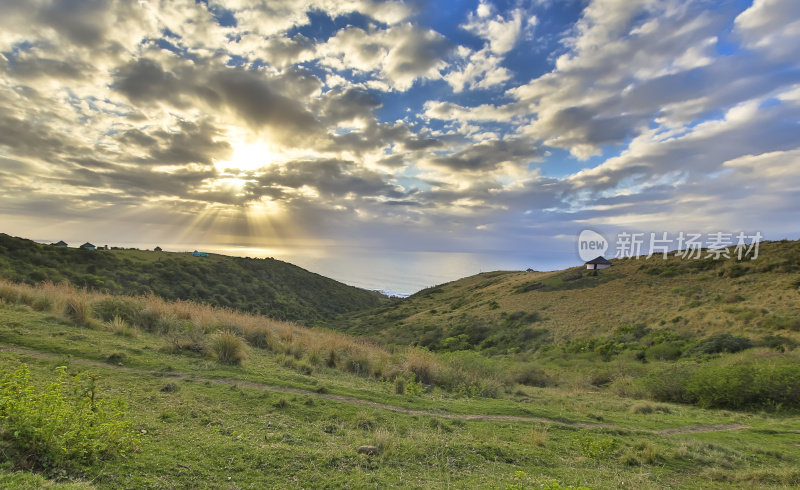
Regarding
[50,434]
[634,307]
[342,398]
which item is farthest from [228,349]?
[634,307]

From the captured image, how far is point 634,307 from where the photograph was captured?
1452 inches

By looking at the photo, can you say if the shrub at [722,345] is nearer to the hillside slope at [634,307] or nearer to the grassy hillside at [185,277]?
the hillside slope at [634,307]

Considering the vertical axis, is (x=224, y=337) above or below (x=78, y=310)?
below

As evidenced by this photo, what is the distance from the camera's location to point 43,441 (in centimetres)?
374

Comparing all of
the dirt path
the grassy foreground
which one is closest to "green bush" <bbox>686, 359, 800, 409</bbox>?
the grassy foreground

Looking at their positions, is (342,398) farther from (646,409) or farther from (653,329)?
(653,329)

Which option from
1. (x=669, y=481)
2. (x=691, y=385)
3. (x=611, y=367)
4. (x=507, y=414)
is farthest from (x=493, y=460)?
(x=611, y=367)

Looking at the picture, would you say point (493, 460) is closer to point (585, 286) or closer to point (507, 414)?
point (507, 414)

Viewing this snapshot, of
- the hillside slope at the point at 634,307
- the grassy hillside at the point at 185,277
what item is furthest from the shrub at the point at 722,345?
the grassy hillside at the point at 185,277

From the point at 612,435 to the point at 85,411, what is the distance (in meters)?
10.4

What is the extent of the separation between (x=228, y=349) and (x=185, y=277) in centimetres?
5090

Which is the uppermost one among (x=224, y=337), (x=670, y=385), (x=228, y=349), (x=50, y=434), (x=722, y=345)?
(x=722, y=345)

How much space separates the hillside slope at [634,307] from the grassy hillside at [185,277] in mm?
17971

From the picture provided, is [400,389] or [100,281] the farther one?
[100,281]
